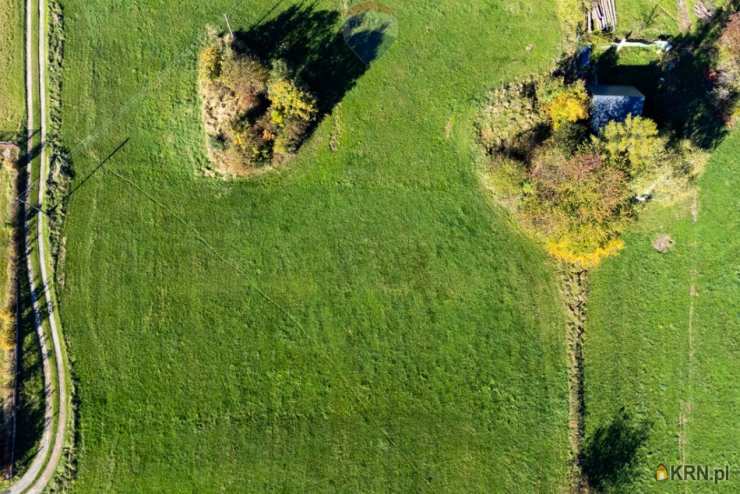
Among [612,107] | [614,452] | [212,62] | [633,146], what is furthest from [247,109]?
[614,452]

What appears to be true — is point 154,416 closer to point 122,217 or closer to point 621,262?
point 122,217

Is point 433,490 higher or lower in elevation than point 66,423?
lower

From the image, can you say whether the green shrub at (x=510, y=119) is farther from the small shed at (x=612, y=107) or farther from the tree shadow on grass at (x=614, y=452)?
the tree shadow on grass at (x=614, y=452)

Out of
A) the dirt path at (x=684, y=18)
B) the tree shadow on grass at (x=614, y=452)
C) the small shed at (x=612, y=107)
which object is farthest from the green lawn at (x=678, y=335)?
the dirt path at (x=684, y=18)

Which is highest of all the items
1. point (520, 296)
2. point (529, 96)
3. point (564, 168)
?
point (529, 96)

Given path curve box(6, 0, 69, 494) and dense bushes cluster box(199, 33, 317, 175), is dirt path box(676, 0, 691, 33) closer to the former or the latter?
dense bushes cluster box(199, 33, 317, 175)

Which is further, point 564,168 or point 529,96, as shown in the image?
point 529,96

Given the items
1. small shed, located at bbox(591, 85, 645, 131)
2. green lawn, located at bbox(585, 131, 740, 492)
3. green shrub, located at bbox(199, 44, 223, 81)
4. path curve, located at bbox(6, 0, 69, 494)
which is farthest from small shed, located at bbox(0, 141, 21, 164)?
green lawn, located at bbox(585, 131, 740, 492)

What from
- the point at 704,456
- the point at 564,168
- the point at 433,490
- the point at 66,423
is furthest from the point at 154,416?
the point at 704,456
